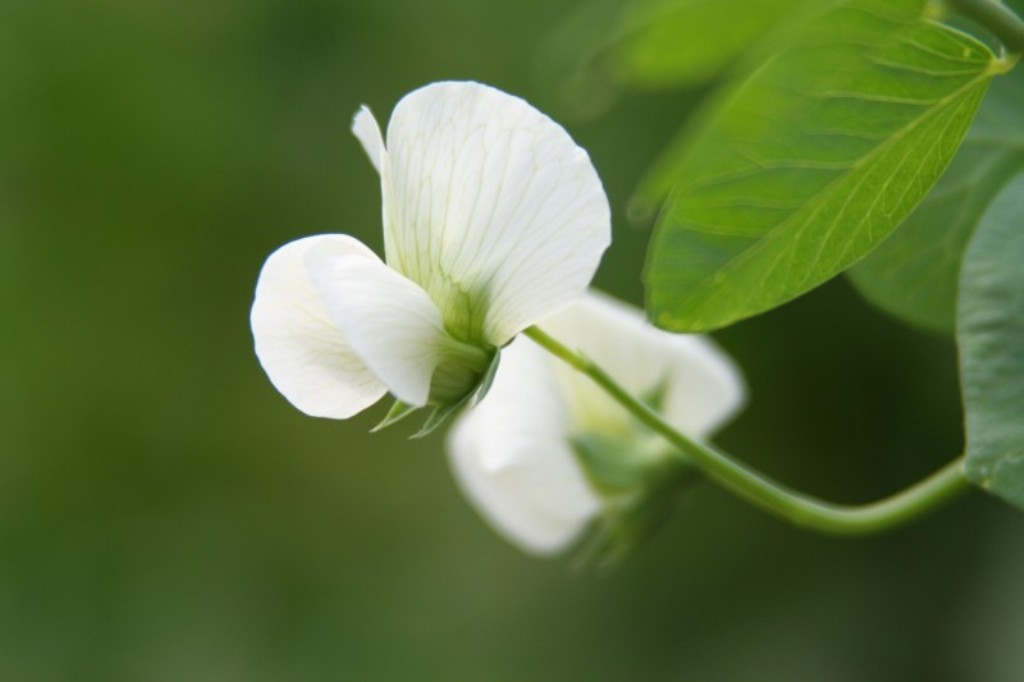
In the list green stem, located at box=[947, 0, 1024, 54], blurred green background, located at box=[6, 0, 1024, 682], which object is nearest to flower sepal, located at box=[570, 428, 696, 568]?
green stem, located at box=[947, 0, 1024, 54]

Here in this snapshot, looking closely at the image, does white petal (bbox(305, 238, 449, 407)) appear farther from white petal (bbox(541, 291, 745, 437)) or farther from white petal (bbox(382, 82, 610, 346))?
white petal (bbox(541, 291, 745, 437))

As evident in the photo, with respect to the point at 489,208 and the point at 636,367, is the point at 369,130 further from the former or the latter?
the point at 636,367

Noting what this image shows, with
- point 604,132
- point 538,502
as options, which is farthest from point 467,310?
point 604,132

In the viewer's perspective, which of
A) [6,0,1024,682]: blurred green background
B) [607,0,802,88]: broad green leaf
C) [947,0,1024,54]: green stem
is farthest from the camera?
[6,0,1024,682]: blurred green background

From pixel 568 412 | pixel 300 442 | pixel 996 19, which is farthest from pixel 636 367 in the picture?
pixel 300 442

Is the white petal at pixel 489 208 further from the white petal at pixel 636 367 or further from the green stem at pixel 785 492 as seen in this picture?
the white petal at pixel 636 367

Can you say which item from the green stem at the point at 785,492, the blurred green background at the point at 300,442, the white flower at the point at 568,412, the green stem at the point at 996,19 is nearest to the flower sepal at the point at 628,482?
the white flower at the point at 568,412

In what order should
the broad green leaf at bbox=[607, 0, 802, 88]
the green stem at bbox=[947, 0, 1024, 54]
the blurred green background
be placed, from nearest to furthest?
the green stem at bbox=[947, 0, 1024, 54]
the broad green leaf at bbox=[607, 0, 802, 88]
the blurred green background
